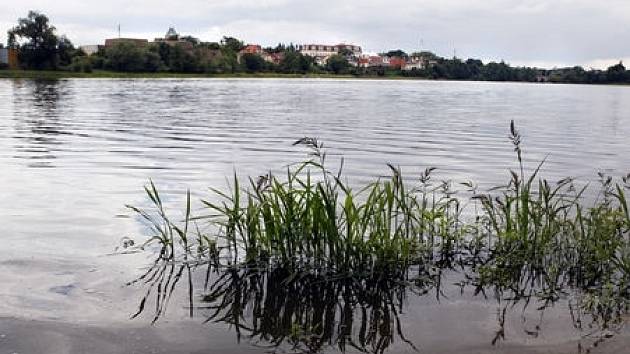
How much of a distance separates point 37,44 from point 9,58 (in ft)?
23.8

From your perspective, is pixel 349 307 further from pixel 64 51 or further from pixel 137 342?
pixel 64 51

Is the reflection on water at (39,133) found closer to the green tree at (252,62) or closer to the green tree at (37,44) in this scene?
the green tree at (37,44)

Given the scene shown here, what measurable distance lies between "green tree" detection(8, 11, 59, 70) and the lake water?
10571 cm

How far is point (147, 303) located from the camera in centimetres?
764

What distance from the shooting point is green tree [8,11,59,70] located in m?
145

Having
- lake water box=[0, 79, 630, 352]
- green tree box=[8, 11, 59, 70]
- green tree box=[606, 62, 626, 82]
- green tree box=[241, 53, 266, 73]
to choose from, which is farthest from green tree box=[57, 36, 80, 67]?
green tree box=[606, 62, 626, 82]

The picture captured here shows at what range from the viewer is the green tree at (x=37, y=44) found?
145 meters

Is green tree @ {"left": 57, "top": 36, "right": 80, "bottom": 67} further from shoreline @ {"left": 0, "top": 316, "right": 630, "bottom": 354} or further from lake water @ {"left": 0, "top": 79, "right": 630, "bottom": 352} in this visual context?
shoreline @ {"left": 0, "top": 316, "right": 630, "bottom": 354}

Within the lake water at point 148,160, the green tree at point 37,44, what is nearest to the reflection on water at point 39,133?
the lake water at point 148,160

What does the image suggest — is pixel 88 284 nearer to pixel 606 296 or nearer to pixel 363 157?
pixel 606 296

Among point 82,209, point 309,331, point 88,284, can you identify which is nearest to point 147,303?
point 88,284

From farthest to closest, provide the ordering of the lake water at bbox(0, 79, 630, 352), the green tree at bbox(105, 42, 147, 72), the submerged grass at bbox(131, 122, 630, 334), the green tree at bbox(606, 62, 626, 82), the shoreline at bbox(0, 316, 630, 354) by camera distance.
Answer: the green tree at bbox(606, 62, 626, 82)
the green tree at bbox(105, 42, 147, 72)
the lake water at bbox(0, 79, 630, 352)
the submerged grass at bbox(131, 122, 630, 334)
the shoreline at bbox(0, 316, 630, 354)

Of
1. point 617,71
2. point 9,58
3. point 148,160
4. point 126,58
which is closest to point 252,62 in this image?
point 126,58

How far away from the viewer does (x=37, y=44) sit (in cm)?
14500
